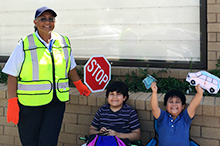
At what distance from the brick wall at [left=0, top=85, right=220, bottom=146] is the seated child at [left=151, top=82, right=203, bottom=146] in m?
0.31

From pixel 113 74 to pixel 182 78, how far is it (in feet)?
3.40

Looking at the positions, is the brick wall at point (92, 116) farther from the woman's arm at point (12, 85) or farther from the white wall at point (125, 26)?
the woman's arm at point (12, 85)

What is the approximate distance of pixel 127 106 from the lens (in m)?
3.54

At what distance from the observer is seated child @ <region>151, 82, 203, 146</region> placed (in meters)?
3.19

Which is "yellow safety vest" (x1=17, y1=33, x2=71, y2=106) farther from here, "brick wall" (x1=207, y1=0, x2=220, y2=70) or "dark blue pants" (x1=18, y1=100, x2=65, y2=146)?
"brick wall" (x1=207, y1=0, x2=220, y2=70)

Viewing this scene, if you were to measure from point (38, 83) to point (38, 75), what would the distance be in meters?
0.08

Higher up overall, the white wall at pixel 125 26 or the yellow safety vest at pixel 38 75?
the white wall at pixel 125 26

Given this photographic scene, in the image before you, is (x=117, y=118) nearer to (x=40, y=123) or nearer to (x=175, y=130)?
(x=175, y=130)

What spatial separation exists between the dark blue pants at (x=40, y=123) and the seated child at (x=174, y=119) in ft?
3.49

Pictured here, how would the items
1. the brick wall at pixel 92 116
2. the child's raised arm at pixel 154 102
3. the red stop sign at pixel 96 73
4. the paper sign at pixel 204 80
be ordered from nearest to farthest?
the paper sign at pixel 204 80, the child's raised arm at pixel 154 102, the brick wall at pixel 92 116, the red stop sign at pixel 96 73

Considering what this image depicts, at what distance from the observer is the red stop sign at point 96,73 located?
11.8ft

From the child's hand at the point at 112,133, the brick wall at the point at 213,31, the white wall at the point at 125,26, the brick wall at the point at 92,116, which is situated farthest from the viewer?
the white wall at the point at 125,26

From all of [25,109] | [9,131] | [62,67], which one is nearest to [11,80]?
[25,109]

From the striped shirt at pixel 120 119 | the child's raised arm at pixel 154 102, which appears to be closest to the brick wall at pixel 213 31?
the child's raised arm at pixel 154 102
